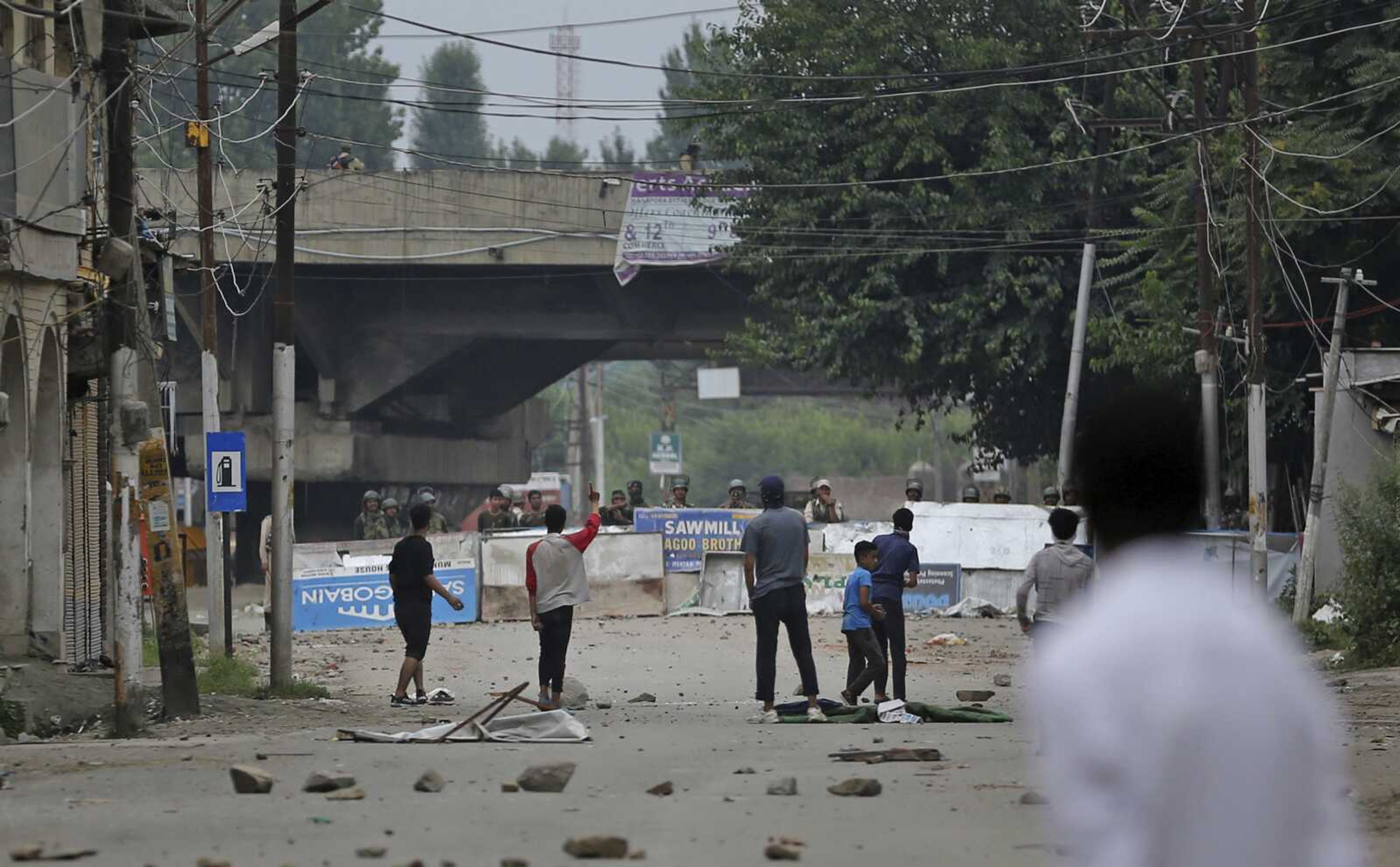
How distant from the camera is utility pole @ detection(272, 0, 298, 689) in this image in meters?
19.1

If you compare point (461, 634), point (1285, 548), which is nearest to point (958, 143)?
point (1285, 548)

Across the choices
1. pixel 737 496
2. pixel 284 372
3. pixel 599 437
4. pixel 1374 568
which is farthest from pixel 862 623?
pixel 599 437

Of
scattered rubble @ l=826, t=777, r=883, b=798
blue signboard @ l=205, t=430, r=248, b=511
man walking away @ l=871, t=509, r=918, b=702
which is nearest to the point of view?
scattered rubble @ l=826, t=777, r=883, b=798

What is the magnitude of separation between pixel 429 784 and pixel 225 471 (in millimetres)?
10589

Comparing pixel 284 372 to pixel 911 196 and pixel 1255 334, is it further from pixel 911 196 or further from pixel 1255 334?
pixel 911 196

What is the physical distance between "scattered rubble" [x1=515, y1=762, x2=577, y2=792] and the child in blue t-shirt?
5.60m

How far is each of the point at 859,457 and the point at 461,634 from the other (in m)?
87.8

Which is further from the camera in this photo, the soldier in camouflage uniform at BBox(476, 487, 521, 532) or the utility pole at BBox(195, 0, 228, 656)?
the soldier in camouflage uniform at BBox(476, 487, 521, 532)

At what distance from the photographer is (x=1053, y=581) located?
13523 millimetres

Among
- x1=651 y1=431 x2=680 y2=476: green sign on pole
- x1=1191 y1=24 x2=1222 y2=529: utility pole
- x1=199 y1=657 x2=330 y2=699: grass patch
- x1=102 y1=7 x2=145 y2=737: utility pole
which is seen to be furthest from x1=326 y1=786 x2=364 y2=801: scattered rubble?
x1=651 y1=431 x2=680 y2=476: green sign on pole

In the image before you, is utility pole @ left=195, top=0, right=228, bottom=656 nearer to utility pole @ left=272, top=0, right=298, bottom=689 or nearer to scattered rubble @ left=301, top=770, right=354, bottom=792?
utility pole @ left=272, top=0, right=298, bottom=689

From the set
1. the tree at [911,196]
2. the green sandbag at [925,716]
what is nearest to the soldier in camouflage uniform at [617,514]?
the tree at [911,196]

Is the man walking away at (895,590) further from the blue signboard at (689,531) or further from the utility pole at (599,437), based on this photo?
the utility pole at (599,437)

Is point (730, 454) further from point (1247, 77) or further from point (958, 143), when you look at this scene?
point (1247, 77)
